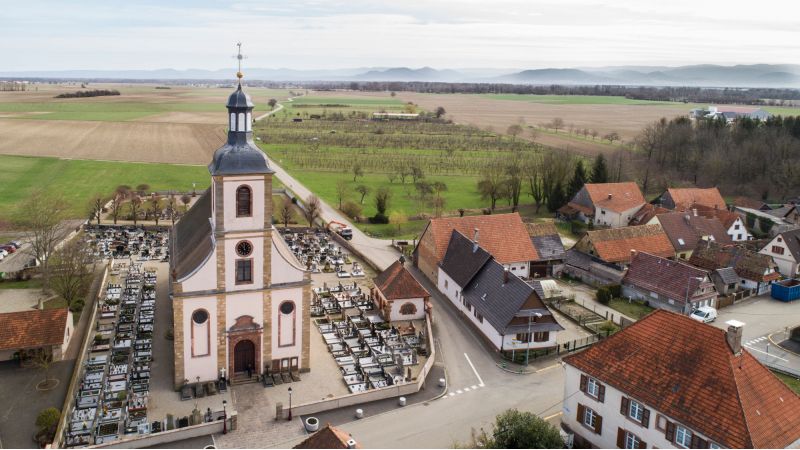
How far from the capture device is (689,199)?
8469 cm

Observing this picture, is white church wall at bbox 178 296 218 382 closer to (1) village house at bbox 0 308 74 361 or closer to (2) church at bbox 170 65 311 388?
(2) church at bbox 170 65 311 388

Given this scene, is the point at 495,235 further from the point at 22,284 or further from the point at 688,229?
the point at 22,284

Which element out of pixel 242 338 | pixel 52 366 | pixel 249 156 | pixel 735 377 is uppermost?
pixel 249 156

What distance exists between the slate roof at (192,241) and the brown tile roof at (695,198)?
6424cm

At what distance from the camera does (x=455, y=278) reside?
174ft

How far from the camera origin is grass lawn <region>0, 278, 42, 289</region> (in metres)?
55.4

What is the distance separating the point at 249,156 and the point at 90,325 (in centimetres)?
2026

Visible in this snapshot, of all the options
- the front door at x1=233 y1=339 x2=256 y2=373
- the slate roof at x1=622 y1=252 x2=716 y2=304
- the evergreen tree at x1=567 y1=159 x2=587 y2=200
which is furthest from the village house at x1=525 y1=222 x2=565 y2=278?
the front door at x1=233 y1=339 x2=256 y2=373

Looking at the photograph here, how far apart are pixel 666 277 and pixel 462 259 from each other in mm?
18347

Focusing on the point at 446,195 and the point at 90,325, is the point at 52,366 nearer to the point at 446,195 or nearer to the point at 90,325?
the point at 90,325

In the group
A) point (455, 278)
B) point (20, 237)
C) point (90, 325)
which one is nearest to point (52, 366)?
point (90, 325)

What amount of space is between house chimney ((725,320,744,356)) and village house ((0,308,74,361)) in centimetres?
3943

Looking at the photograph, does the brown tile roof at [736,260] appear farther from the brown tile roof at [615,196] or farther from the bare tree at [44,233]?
the bare tree at [44,233]

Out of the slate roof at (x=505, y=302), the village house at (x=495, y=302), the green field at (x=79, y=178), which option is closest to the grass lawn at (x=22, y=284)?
the green field at (x=79, y=178)
